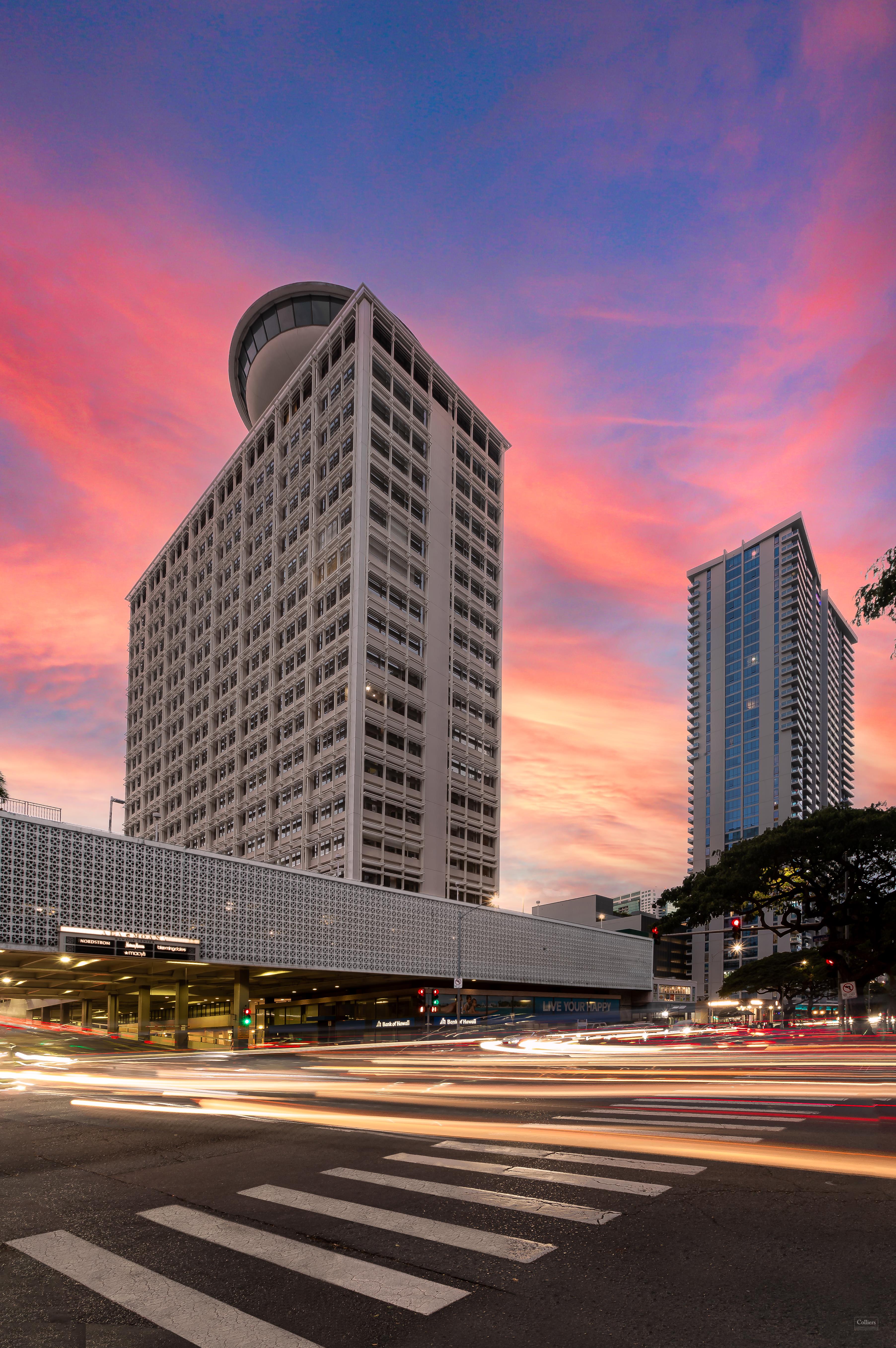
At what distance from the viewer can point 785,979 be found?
112438mm

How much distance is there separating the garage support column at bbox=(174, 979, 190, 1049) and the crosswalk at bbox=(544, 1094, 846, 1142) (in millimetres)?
46182

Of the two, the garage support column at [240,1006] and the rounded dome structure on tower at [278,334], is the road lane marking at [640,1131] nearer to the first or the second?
the garage support column at [240,1006]

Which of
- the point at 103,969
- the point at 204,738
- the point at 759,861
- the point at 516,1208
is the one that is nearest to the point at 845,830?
the point at 759,861

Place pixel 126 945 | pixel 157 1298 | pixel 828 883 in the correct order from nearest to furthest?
pixel 157 1298
pixel 126 945
pixel 828 883

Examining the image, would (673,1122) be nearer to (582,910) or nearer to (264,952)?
(264,952)

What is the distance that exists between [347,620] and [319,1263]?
7591 cm

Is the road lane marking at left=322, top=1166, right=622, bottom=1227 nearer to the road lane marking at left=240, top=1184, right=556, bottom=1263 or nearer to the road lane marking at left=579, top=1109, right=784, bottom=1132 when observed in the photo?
the road lane marking at left=240, top=1184, right=556, bottom=1263

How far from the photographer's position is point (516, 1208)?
8680mm

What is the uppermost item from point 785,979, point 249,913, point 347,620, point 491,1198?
point 347,620

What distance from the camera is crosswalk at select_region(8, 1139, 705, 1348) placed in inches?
249

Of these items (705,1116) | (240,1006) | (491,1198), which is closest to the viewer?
(491,1198)

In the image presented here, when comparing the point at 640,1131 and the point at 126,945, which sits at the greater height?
the point at 640,1131

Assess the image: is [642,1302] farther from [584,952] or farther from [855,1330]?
[584,952]

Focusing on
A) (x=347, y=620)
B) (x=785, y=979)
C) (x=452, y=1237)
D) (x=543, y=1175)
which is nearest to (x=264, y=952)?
(x=347, y=620)
